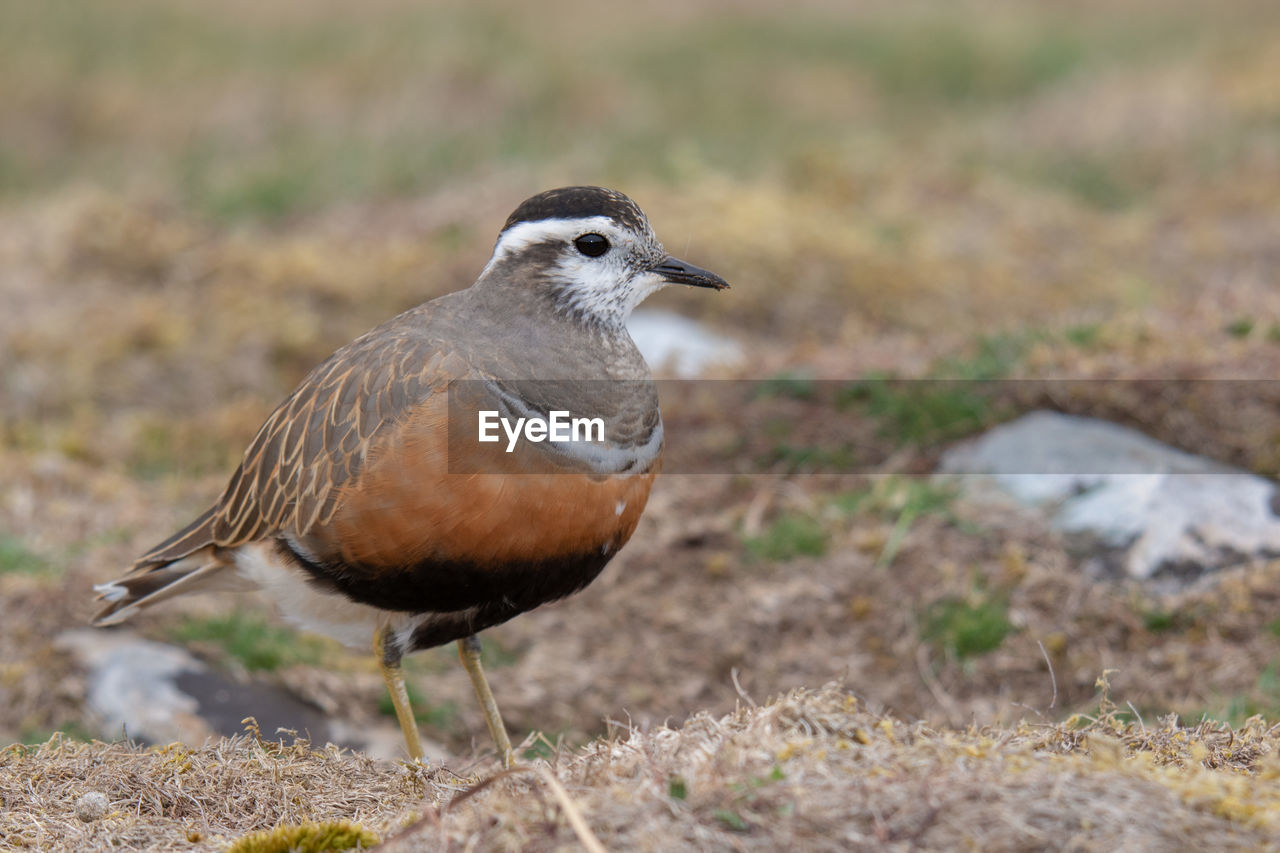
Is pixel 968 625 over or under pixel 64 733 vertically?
over

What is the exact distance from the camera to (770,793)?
10.1 ft

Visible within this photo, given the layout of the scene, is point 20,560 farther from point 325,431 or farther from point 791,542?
point 791,542

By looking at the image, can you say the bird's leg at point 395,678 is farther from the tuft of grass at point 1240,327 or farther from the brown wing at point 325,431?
the tuft of grass at point 1240,327

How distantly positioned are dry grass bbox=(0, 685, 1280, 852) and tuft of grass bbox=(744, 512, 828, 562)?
2.84m

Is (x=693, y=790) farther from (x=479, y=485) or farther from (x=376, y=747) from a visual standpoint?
(x=376, y=747)

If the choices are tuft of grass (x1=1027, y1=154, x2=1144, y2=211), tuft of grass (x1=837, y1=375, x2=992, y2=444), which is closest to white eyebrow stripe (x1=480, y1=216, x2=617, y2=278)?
tuft of grass (x1=837, y1=375, x2=992, y2=444)

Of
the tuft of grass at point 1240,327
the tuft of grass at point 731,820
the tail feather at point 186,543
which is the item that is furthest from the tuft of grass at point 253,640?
the tuft of grass at point 1240,327

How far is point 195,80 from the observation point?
17.6m

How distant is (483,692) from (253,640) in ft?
5.97

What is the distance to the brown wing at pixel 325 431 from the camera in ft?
15.0

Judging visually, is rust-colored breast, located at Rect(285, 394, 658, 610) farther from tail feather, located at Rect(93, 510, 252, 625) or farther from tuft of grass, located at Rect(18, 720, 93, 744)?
tuft of grass, located at Rect(18, 720, 93, 744)

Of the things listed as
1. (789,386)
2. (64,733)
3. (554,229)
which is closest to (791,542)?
(789,386)

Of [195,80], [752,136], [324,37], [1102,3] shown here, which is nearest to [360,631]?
[752,136]

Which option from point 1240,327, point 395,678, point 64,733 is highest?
point 1240,327
